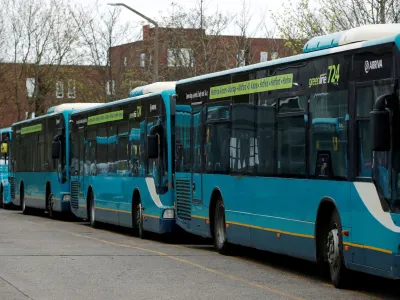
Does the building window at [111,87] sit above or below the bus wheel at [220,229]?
above

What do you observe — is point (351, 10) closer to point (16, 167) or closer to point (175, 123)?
point (16, 167)

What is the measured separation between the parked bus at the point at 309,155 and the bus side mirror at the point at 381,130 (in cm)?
1

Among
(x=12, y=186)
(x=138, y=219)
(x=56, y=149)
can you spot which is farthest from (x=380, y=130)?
(x=12, y=186)

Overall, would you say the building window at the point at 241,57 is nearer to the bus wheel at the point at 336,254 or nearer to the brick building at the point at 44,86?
the brick building at the point at 44,86

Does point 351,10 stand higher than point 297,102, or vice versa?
point 351,10

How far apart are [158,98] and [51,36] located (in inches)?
1907

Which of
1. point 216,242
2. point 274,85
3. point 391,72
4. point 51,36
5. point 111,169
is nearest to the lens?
point 391,72

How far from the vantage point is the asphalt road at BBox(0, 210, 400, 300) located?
13148mm

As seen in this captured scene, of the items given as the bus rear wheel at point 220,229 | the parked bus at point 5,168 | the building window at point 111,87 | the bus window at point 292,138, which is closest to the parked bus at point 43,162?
the parked bus at point 5,168

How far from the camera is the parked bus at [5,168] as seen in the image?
4178 centimetres

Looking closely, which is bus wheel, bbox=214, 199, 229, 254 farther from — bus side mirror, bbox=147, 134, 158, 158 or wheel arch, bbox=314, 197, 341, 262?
wheel arch, bbox=314, 197, 341, 262

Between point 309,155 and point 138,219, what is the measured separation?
9.65m

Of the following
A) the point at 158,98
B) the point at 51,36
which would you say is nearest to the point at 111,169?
the point at 158,98

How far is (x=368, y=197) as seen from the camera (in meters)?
12.8
